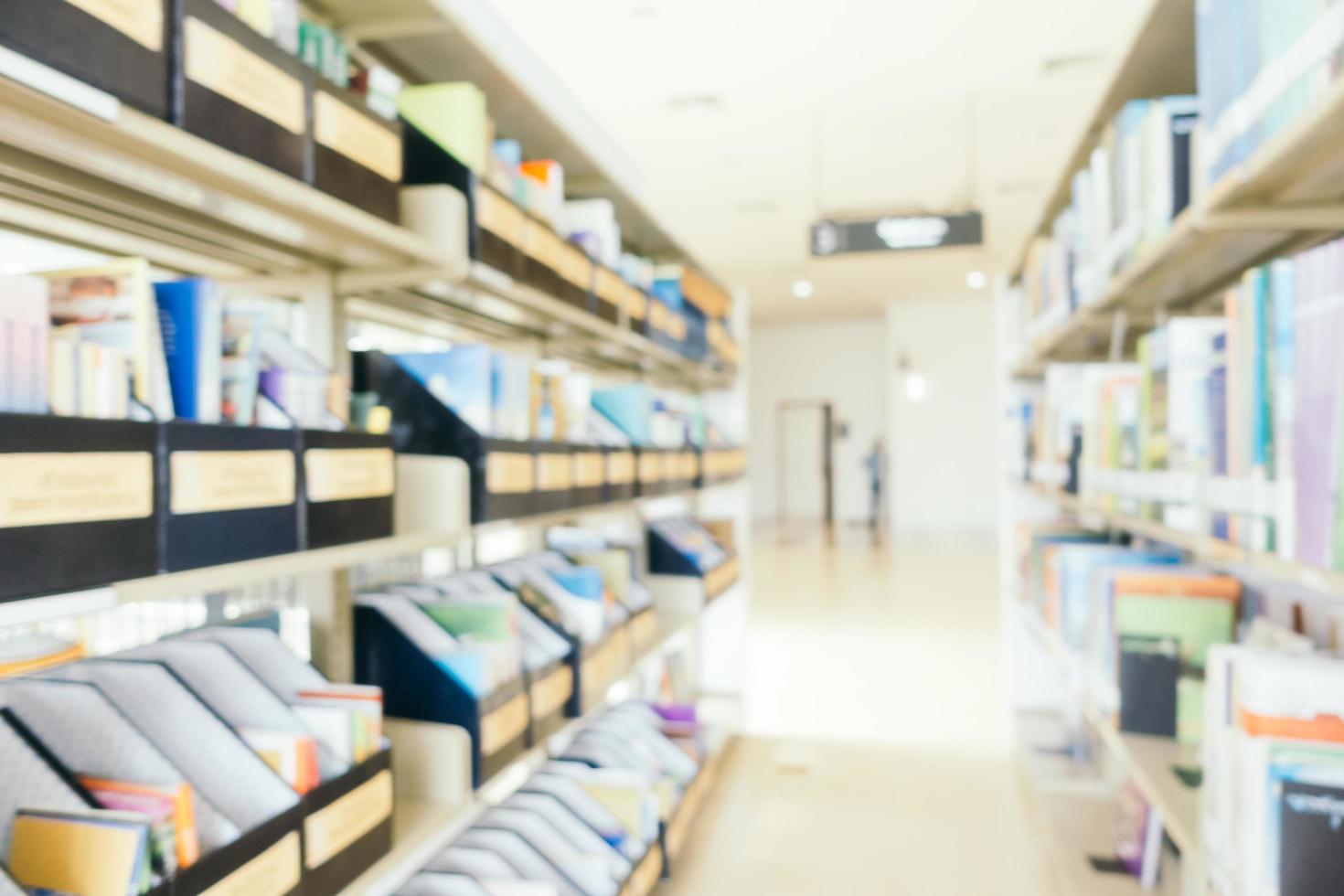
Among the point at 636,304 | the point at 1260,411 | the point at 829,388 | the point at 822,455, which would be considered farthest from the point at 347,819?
the point at 822,455

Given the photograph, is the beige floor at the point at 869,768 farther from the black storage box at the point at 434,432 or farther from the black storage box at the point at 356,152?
the black storage box at the point at 356,152

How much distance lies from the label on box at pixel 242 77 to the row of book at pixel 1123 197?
153cm

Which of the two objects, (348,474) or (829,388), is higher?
(829,388)

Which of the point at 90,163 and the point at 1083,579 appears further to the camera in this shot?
the point at 1083,579

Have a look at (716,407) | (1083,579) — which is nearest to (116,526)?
(1083,579)

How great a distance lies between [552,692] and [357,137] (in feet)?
3.94

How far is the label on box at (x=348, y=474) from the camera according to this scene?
47.2 inches

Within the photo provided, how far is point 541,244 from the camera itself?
78.3 inches

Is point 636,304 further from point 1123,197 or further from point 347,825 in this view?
point 347,825

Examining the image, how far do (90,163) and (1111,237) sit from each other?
2.01 metres

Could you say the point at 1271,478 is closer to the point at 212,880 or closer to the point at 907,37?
the point at 212,880

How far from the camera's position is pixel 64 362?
875 mm

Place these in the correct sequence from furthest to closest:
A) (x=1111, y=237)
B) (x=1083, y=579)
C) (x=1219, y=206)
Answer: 1. (x=1083, y=579)
2. (x=1111, y=237)
3. (x=1219, y=206)

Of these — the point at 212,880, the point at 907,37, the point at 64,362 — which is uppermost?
the point at 907,37
